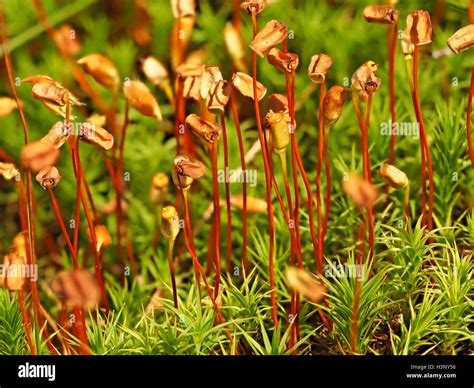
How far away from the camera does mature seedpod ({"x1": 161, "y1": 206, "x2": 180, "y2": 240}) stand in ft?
2.70

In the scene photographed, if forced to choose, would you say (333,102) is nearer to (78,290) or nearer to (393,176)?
(393,176)

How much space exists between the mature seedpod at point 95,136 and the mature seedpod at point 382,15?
31cm

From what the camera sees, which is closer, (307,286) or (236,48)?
(307,286)

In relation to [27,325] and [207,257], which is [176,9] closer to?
[207,257]

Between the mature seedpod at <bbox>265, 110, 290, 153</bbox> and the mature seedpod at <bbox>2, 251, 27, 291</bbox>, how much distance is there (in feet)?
1.02

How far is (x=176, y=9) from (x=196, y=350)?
16.0 inches

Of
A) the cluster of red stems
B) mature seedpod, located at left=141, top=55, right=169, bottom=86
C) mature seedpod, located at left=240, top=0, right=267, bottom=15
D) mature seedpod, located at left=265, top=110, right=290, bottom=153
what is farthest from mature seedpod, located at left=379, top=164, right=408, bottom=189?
mature seedpod, located at left=141, top=55, right=169, bottom=86

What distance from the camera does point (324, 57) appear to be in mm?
836

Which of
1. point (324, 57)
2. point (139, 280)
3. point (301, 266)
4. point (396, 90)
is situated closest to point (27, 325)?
point (139, 280)

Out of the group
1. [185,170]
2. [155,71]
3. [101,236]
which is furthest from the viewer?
[155,71]

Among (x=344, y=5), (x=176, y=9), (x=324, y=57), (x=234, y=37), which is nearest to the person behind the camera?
(x=324, y=57)

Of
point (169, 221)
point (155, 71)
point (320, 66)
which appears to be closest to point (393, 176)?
point (320, 66)

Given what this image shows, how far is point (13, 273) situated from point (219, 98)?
0.29m

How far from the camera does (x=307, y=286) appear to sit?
0.89 metres
